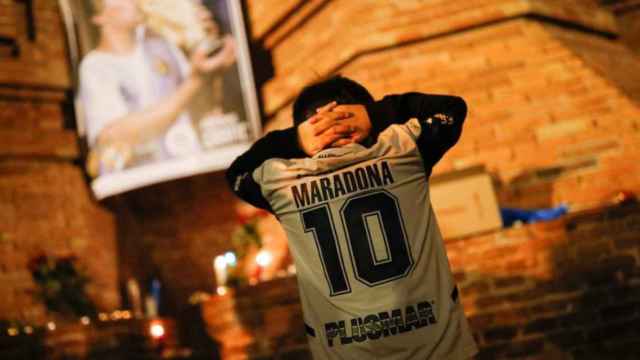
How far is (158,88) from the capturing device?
5.84m

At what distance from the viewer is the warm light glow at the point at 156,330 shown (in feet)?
14.7

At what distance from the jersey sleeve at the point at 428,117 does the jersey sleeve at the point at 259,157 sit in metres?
0.28

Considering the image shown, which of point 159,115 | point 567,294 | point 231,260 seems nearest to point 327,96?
point 567,294

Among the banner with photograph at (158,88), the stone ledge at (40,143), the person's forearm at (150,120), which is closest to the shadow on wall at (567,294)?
the banner with photograph at (158,88)

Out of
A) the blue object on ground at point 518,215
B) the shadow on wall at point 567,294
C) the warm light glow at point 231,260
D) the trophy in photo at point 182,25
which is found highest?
the trophy in photo at point 182,25

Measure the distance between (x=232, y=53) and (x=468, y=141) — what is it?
2.71 metres

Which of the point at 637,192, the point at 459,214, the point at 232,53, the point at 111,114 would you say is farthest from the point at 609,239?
the point at 111,114

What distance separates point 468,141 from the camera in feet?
15.2

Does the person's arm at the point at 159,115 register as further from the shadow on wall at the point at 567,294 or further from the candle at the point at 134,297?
A: the shadow on wall at the point at 567,294

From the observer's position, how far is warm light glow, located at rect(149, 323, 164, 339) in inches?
176

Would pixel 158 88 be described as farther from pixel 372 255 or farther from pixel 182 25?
pixel 372 255

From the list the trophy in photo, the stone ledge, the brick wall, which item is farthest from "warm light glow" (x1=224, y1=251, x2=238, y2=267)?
the stone ledge

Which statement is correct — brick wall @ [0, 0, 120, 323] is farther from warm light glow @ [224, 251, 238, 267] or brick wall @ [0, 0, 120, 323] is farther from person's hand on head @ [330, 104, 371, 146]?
person's hand on head @ [330, 104, 371, 146]

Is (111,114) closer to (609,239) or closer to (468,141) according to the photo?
(468,141)
